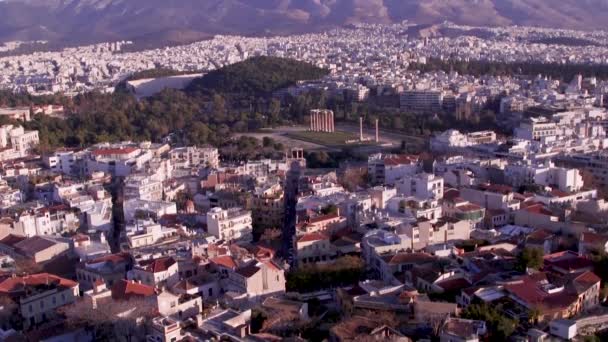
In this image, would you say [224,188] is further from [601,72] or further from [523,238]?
[601,72]

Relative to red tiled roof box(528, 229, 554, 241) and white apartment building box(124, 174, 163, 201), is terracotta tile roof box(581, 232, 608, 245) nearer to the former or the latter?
red tiled roof box(528, 229, 554, 241)

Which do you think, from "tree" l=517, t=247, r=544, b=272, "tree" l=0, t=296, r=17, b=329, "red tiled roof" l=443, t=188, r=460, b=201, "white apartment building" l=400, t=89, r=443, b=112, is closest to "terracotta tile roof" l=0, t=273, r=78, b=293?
"tree" l=0, t=296, r=17, b=329

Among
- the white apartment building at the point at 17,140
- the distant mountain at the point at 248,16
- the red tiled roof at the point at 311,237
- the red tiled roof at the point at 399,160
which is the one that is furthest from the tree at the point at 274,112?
the distant mountain at the point at 248,16

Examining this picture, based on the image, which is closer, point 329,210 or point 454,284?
point 454,284

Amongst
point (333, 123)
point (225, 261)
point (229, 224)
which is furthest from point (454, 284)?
point (333, 123)

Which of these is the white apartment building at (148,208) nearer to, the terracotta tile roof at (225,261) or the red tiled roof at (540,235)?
the terracotta tile roof at (225,261)

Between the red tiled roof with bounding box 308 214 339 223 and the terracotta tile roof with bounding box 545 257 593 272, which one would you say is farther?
the red tiled roof with bounding box 308 214 339 223

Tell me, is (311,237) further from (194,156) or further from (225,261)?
(194,156)

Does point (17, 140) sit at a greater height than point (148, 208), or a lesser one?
greater
